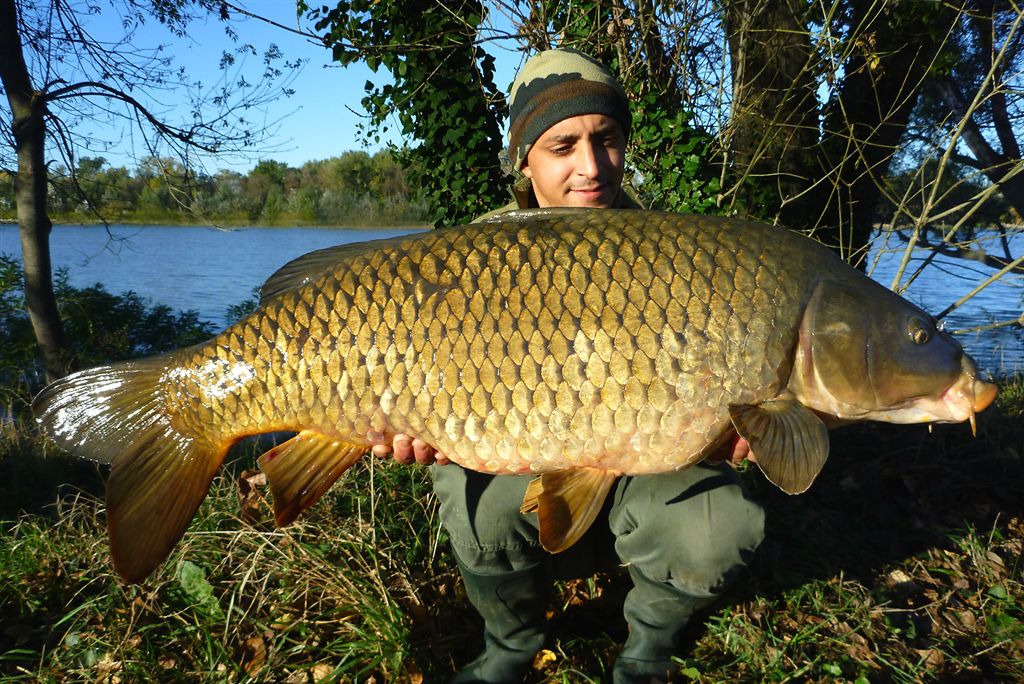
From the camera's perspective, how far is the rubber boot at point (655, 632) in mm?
1586

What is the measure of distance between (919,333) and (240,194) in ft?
123

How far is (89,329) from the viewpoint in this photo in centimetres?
514

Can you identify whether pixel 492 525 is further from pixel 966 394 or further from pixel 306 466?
pixel 966 394

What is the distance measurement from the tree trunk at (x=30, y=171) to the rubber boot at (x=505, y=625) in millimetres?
3209

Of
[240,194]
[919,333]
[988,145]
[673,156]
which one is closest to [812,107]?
[673,156]

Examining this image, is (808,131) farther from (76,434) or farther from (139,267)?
(139,267)

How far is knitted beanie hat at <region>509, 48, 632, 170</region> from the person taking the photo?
186 cm

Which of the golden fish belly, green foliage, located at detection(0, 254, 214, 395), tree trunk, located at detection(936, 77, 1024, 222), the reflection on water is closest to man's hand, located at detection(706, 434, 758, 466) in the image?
the golden fish belly

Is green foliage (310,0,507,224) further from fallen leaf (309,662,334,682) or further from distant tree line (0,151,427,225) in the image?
fallen leaf (309,662,334,682)

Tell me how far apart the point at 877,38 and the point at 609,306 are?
2.82 m

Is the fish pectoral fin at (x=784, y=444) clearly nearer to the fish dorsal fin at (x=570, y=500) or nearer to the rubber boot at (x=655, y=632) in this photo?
the fish dorsal fin at (x=570, y=500)

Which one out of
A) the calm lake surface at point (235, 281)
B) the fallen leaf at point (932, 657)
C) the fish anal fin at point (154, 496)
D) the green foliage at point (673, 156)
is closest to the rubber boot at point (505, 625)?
the fish anal fin at point (154, 496)

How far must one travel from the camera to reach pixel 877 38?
10.7ft

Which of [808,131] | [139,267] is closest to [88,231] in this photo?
[139,267]
